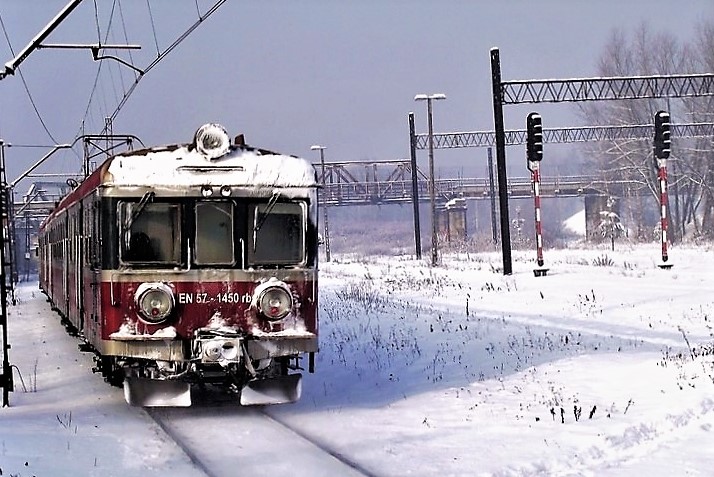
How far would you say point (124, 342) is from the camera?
9.99 metres

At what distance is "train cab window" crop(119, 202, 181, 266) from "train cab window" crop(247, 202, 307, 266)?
0.83 m

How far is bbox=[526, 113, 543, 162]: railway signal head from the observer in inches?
1030

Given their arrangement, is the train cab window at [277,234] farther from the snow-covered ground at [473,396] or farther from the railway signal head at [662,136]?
the railway signal head at [662,136]

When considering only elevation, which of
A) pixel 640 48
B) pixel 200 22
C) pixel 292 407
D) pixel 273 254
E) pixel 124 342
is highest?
pixel 640 48

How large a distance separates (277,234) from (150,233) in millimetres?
1404

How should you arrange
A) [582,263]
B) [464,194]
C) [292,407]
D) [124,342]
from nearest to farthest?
[124,342] < [292,407] < [582,263] < [464,194]

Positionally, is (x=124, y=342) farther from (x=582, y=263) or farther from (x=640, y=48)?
(x=640, y=48)

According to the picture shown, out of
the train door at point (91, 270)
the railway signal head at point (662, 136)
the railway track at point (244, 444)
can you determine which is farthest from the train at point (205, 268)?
the railway signal head at point (662, 136)

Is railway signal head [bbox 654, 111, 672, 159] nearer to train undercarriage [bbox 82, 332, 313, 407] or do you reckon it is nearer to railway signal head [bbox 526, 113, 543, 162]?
railway signal head [bbox 526, 113, 543, 162]

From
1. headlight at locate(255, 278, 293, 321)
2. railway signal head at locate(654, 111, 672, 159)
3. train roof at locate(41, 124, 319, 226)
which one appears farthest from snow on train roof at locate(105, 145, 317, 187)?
railway signal head at locate(654, 111, 672, 159)

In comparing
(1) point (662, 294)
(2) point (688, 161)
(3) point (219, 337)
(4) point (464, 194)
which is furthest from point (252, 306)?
(4) point (464, 194)

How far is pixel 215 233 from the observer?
34.0 ft

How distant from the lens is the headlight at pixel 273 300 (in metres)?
10.3

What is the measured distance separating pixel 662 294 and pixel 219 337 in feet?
42.0
